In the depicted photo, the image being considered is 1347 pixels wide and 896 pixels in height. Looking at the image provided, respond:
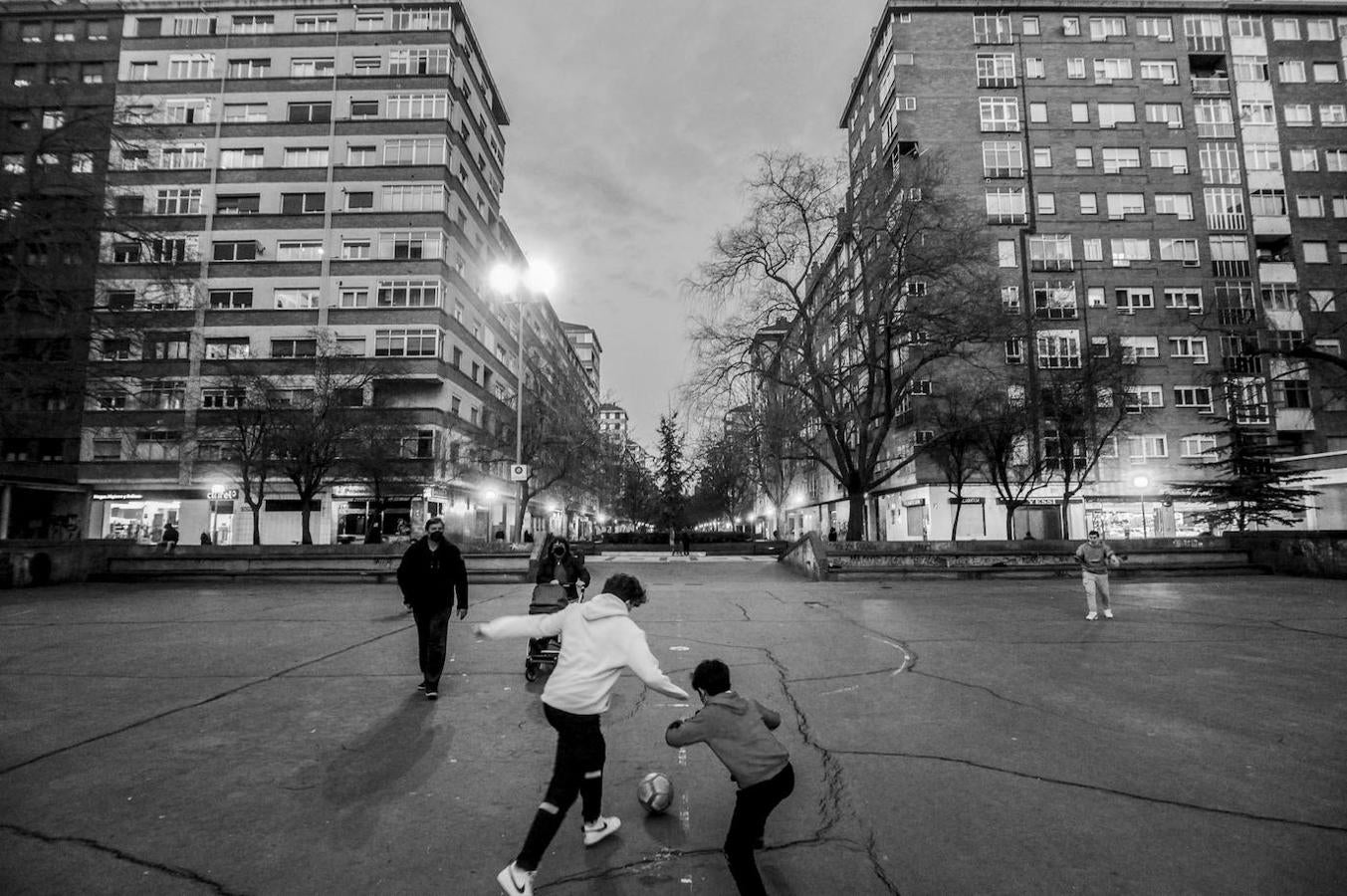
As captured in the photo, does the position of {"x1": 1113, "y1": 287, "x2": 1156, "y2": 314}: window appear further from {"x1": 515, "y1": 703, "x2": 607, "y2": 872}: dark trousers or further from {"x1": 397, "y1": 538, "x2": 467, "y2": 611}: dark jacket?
{"x1": 515, "y1": 703, "x2": 607, "y2": 872}: dark trousers

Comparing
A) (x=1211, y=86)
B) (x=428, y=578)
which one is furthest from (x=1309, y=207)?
(x=428, y=578)

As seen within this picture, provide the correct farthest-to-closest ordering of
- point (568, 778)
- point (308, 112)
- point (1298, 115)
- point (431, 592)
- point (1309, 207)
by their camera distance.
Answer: point (1298, 115)
point (1309, 207)
point (308, 112)
point (431, 592)
point (568, 778)

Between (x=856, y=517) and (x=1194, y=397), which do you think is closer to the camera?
(x=856, y=517)

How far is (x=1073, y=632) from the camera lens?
10.2m

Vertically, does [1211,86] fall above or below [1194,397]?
above

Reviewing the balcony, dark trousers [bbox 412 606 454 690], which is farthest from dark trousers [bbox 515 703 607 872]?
the balcony

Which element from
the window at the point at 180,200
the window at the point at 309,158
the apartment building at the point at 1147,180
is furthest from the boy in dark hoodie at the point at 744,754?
the window at the point at 180,200

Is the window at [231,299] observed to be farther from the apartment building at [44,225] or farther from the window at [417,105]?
Answer: the apartment building at [44,225]

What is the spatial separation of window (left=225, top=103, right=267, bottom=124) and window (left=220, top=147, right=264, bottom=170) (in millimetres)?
1953

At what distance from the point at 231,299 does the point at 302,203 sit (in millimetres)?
7135

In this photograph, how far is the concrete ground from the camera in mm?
3213

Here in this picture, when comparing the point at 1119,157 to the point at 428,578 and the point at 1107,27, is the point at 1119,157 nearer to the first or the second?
the point at 1107,27

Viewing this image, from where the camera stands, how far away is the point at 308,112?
139 ft

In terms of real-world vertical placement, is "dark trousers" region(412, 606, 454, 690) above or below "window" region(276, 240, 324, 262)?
below
